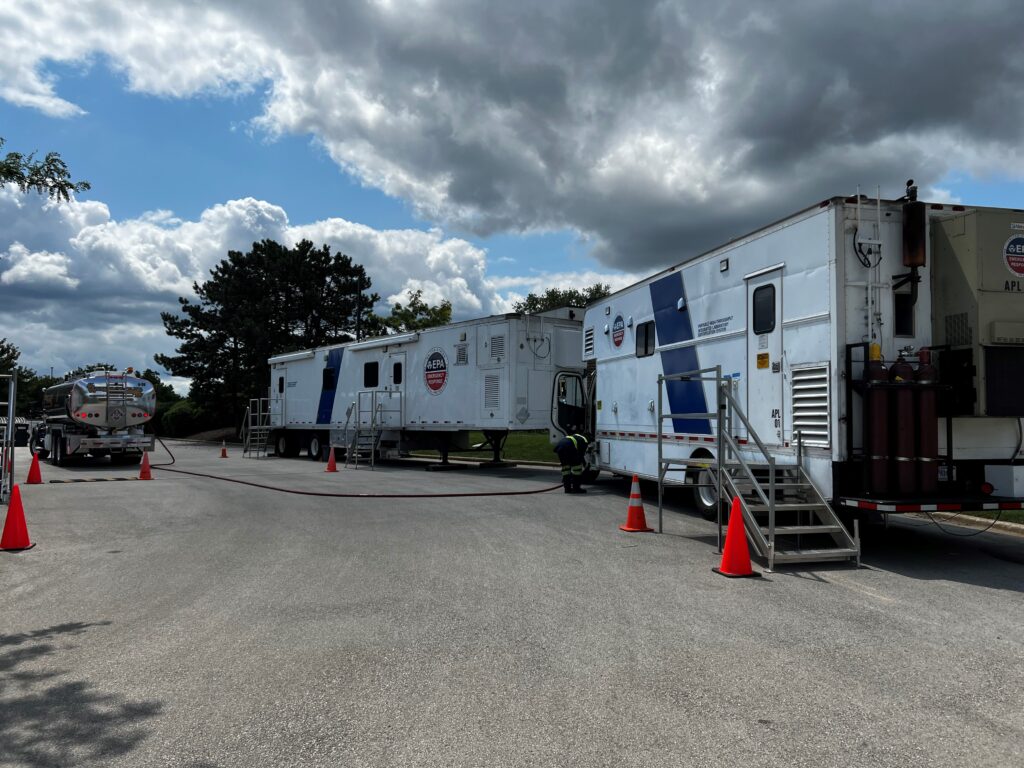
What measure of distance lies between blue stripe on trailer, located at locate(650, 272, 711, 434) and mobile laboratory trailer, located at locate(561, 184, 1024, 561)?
4.66ft

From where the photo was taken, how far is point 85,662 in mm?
4629

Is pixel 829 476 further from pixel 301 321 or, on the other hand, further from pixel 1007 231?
pixel 301 321

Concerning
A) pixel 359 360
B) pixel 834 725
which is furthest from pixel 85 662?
pixel 359 360

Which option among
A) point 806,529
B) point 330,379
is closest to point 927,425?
point 806,529

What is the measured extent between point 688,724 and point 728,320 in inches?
260

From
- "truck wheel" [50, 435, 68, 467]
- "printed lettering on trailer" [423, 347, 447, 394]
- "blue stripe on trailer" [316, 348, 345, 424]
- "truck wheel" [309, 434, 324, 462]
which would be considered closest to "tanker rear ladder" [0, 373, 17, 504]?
"printed lettering on trailer" [423, 347, 447, 394]

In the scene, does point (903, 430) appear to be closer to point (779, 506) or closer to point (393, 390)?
point (779, 506)

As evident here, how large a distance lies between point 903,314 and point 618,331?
5586 mm

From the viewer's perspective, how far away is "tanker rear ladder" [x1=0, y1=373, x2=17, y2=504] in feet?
34.5

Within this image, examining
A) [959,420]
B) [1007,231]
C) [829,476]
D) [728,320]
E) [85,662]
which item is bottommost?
[85,662]

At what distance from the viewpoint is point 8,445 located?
1075 centimetres

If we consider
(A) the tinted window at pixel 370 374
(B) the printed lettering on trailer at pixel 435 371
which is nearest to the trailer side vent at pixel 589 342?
(B) the printed lettering on trailer at pixel 435 371

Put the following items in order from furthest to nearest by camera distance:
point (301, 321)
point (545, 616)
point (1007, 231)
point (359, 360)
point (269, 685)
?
point (301, 321)
point (359, 360)
point (1007, 231)
point (545, 616)
point (269, 685)

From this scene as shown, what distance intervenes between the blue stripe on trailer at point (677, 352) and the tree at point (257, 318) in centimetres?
3398
